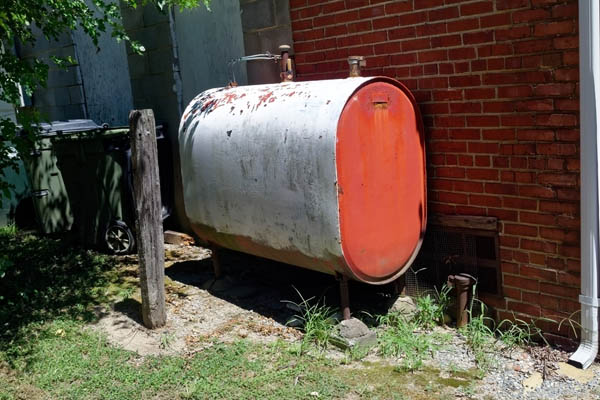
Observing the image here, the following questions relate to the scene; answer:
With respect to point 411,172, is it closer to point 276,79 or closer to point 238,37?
point 276,79

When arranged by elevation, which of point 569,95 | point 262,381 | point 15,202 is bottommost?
point 262,381

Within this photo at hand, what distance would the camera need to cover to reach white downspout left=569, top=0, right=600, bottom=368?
3488 mm

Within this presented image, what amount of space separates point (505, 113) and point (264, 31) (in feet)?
8.10

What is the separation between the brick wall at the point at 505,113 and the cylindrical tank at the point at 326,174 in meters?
0.25

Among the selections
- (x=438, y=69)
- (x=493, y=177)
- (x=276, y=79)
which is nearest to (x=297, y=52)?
(x=276, y=79)

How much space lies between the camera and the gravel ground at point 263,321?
3.63 m

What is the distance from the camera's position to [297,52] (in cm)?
531

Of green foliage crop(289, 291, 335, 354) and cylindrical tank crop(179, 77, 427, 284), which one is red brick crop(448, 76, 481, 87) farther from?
green foliage crop(289, 291, 335, 354)

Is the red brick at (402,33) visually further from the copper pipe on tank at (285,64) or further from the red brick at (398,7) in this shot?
the copper pipe on tank at (285,64)

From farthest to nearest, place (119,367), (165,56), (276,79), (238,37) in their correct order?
1. (165,56)
2. (238,37)
3. (276,79)
4. (119,367)

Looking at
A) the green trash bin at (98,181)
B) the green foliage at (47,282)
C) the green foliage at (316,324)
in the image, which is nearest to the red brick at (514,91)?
the green foliage at (316,324)

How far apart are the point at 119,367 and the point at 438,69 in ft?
9.46

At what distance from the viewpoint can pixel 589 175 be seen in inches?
142

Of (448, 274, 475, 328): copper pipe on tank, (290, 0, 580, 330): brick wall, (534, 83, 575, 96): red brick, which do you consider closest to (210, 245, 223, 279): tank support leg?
(290, 0, 580, 330): brick wall
